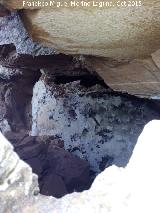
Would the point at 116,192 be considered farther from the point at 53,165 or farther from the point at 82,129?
the point at 82,129

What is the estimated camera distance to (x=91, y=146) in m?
4.02

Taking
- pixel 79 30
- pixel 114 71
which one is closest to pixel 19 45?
pixel 114 71

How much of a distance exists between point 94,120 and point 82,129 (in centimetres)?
15

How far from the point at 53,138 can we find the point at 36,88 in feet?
2.07

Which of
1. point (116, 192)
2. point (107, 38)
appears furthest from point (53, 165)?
point (116, 192)

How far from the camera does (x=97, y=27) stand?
237 centimetres

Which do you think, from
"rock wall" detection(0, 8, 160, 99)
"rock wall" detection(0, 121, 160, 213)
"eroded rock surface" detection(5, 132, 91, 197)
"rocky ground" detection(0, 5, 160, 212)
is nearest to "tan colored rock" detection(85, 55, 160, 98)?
"rock wall" detection(0, 8, 160, 99)

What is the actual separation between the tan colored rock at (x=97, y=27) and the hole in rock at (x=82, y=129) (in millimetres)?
1223

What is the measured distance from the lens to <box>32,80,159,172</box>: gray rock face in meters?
3.90

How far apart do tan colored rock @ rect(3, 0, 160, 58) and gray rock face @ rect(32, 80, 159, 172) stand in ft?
4.01

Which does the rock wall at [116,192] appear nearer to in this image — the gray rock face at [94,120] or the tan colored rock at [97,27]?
the tan colored rock at [97,27]

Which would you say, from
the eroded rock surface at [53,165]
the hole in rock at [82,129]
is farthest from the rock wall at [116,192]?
the hole in rock at [82,129]

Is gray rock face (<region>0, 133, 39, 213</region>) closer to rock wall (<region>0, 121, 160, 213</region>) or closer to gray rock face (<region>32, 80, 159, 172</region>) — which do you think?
rock wall (<region>0, 121, 160, 213</region>)

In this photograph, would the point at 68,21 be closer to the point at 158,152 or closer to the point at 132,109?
the point at 158,152
